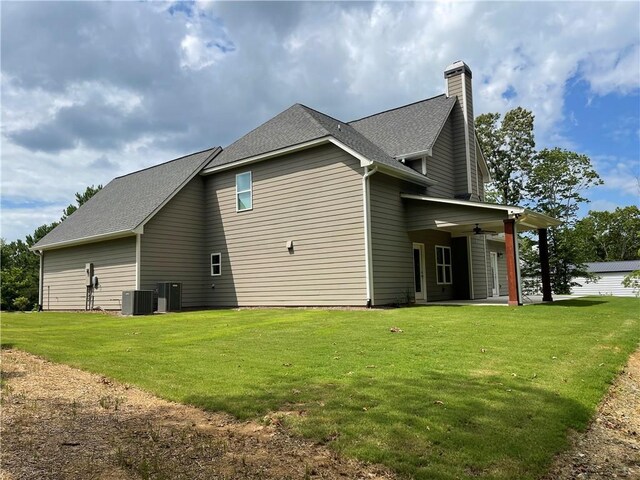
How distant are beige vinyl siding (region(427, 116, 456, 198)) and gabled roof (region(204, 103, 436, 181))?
4.79ft

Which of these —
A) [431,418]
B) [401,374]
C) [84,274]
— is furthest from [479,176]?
[431,418]

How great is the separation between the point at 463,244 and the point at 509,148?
21269 millimetres

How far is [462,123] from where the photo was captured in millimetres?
18391

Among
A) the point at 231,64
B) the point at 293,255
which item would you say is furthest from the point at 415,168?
the point at 231,64

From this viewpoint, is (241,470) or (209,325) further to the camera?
(209,325)

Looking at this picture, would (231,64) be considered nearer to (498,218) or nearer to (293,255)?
(293,255)

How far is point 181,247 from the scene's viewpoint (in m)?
17.2

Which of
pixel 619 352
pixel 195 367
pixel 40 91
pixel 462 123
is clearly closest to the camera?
pixel 195 367

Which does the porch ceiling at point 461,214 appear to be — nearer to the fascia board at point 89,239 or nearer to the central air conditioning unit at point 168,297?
the central air conditioning unit at point 168,297

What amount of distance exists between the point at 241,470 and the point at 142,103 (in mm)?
19080

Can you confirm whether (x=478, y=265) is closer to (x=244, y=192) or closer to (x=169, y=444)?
(x=244, y=192)

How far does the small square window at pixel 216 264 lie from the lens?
57.1 feet

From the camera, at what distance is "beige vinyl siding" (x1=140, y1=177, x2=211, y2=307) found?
53.3 ft

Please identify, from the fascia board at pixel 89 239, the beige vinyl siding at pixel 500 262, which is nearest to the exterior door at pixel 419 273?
the beige vinyl siding at pixel 500 262
